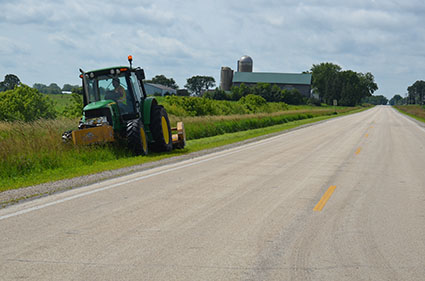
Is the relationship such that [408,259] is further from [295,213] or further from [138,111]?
[138,111]

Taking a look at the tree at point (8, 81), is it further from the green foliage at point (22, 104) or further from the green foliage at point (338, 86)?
the green foliage at point (338, 86)

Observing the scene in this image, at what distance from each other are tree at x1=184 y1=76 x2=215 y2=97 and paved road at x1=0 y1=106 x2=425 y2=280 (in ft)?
537

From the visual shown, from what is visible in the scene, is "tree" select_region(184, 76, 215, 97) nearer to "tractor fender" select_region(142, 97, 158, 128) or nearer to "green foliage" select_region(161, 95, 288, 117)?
"green foliage" select_region(161, 95, 288, 117)

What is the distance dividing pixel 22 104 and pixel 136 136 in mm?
11684

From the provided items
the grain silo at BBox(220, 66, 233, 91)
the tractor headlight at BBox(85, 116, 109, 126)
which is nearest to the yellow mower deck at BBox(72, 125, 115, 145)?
the tractor headlight at BBox(85, 116, 109, 126)

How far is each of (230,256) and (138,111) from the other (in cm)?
1060

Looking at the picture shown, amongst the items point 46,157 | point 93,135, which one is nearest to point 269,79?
point 93,135

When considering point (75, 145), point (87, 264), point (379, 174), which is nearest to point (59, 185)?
point (75, 145)

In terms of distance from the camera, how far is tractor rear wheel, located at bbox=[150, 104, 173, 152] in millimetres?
15305

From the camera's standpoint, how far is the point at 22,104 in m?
22.6

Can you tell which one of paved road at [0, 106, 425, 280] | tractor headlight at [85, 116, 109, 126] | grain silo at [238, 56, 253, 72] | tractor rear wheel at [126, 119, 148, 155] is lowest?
paved road at [0, 106, 425, 280]

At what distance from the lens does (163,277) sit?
4.16 meters

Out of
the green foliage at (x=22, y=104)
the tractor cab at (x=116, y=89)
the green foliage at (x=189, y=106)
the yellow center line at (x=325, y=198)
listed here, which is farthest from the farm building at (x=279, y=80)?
the yellow center line at (x=325, y=198)

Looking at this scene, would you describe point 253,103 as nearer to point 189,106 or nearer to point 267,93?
point 189,106
